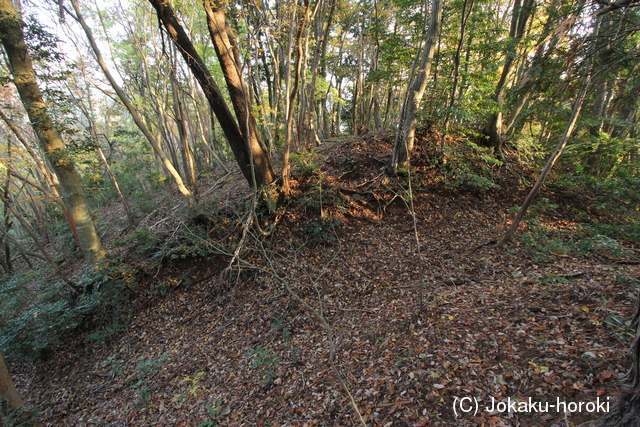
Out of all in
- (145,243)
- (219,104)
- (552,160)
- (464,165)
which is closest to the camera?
(552,160)

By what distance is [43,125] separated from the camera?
20.9 ft

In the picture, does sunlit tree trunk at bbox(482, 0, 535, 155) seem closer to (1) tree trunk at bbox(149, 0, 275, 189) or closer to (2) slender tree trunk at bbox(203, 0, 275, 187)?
(2) slender tree trunk at bbox(203, 0, 275, 187)

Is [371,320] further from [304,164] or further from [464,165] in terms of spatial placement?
[464,165]

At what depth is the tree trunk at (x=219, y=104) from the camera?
5.50 meters

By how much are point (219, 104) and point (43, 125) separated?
4.69 m

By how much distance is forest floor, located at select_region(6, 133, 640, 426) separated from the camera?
276 cm

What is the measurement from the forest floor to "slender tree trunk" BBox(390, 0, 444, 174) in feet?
2.57

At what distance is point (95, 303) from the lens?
6.46 m

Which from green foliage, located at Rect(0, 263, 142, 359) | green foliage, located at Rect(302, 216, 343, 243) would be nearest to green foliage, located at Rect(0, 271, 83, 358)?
green foliage, located at Rect(0, 263, 142, 359)

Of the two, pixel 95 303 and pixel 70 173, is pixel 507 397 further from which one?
pixel 70 173

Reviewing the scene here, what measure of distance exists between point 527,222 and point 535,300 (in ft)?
10.1

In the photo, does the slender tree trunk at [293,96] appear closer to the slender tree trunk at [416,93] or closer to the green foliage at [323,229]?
the green foliage at [323,229]

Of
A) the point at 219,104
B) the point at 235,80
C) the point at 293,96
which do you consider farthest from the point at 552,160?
the point at 219,104

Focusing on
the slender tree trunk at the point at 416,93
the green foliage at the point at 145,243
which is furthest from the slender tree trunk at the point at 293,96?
the green foliage at the point at 145,243
